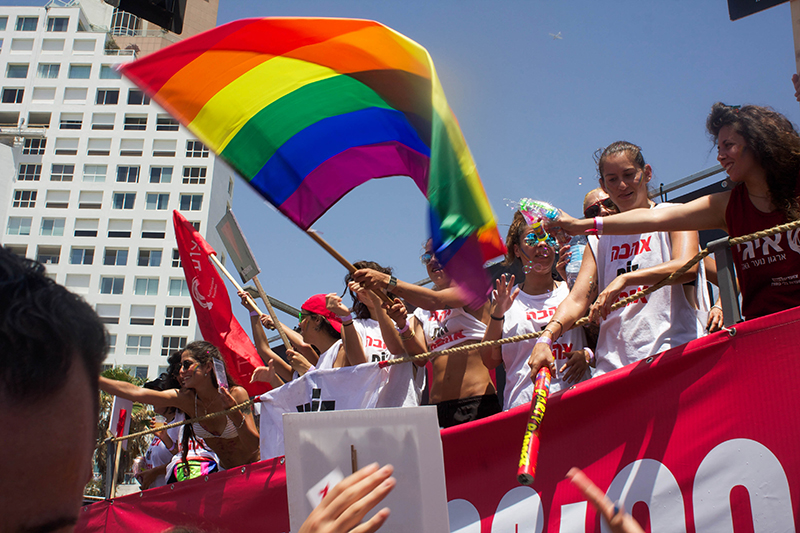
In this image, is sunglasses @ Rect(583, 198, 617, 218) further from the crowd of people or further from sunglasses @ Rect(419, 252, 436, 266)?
sunglasses @ Rect(419, 252, 436, 266)

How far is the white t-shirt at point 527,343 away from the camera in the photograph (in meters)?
3.57

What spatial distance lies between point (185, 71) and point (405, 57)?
1213 millimetres

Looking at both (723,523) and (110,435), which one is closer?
(723,523)

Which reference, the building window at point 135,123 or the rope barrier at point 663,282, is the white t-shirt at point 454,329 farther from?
the building window at point 135,123

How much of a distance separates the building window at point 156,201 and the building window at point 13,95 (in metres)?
14.8

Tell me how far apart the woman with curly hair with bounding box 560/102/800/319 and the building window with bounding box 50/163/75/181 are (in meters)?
63.8

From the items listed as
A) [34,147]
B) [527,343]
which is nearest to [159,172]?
[34,147]

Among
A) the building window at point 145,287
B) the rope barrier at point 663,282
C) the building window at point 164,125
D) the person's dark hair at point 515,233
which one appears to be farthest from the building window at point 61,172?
the person's dark hair at point 515,233

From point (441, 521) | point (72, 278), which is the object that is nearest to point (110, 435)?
point (441, 521)

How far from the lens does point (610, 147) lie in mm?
3471

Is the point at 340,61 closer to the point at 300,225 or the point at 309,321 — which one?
the point at 300,225

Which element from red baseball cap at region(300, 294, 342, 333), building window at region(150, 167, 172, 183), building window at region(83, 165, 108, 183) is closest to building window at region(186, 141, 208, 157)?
building window at region(150, 167, 172, 183)

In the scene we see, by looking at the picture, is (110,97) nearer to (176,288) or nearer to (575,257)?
(176,288)

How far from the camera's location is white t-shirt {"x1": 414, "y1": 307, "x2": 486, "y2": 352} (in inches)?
159
